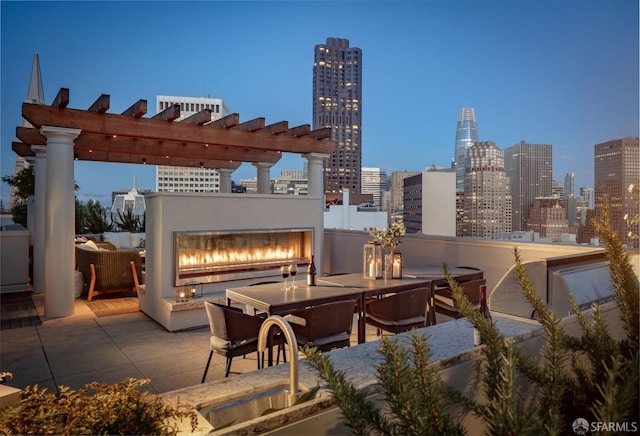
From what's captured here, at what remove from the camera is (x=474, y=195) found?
38031mm

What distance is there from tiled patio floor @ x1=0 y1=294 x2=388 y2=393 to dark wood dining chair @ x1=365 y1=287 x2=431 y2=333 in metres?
0.83

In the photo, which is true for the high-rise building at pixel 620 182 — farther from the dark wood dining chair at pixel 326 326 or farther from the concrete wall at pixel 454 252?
the dark wood dining chair at pixel 326 326

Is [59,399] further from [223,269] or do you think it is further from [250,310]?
[223,269]

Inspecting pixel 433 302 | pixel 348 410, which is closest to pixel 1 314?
pixel 433 302

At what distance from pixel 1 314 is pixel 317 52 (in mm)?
128221

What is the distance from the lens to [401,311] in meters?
4.10

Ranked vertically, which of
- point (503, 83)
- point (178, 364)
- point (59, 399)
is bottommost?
point (178, 364)

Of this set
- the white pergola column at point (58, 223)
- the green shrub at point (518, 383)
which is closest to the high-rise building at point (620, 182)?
the green shrub at point (518, 383)

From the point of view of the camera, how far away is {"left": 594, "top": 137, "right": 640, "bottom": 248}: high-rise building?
842 mm

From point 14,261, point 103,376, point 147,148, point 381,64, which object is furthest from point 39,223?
point 381,64

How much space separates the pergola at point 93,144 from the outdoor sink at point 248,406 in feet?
18.8

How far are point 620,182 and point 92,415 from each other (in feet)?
9.54

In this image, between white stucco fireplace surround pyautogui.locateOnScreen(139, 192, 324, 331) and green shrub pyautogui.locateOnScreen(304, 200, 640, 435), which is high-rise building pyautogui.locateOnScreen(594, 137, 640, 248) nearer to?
green shrub pyautogui.locateOnScreen(304, 200, 640, 435)

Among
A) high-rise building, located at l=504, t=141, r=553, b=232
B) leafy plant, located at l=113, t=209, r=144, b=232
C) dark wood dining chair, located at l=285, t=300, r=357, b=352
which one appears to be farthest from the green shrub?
high-rise building, located at l=504, t=141, r=553, b=232
